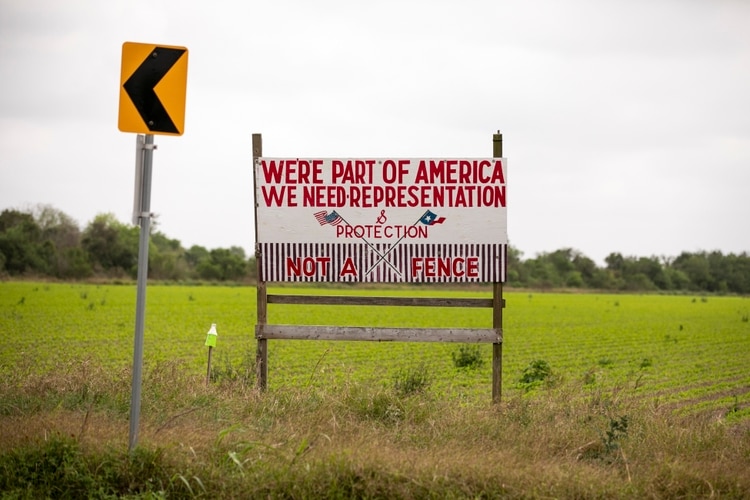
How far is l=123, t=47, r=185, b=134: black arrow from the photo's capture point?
712cm

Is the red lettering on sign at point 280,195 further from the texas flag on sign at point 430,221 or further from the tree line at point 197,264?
the tree line at point 197,264

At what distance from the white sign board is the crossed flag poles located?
0.05ft

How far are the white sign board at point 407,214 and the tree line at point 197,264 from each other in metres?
86.5

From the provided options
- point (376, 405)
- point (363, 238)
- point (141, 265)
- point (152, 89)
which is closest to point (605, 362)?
point (363, 238)

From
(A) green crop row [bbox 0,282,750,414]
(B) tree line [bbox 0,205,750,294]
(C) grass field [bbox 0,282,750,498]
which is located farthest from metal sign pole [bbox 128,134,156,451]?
(B) tree line [bbox 0,205,750,294]

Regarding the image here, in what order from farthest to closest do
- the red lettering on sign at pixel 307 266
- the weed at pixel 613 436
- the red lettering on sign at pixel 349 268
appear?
the red lettering on sign at pixel 307 266 → the red lettering on sign at pixel 349 268 → the weed at pixel 613 436

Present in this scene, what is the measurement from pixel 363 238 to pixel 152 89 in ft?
16.1

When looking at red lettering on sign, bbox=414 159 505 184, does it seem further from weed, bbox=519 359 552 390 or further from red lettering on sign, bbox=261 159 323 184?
weed, bbox=519 359 552 390

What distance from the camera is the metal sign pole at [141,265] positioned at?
6777 mm

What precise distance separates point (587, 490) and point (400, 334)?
17.3 ft

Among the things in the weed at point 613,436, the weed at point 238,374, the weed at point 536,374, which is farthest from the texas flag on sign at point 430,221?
the weed at point 536,374

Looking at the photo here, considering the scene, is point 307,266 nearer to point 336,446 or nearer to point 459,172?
point 459,172

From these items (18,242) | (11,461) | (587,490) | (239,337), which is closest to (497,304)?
(587,490)

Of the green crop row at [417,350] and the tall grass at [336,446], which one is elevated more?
the tall grass at [336,446]
